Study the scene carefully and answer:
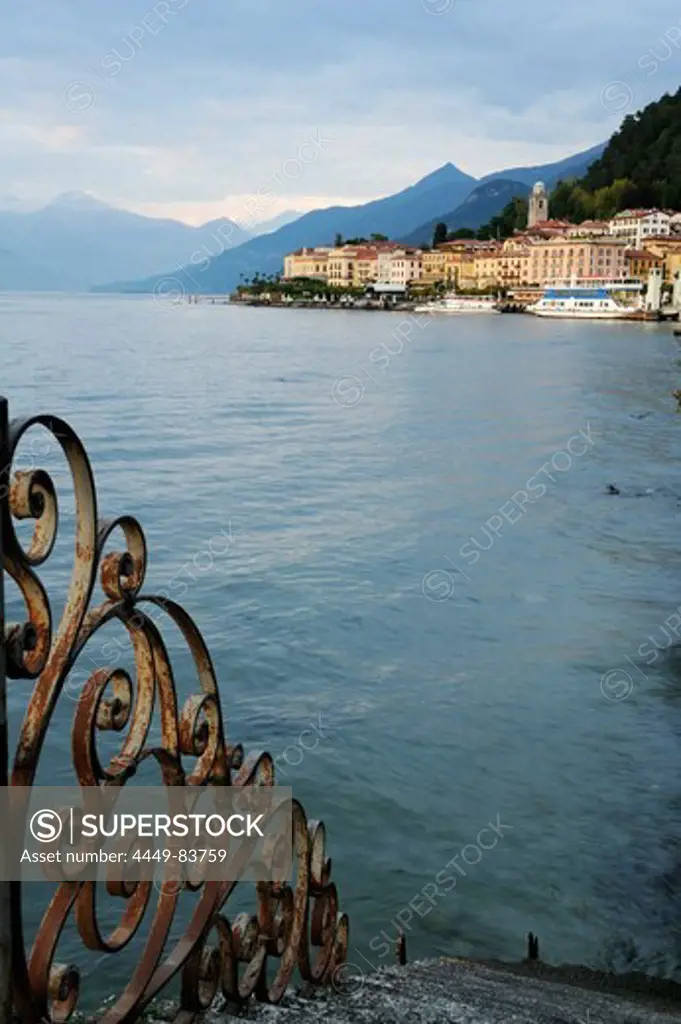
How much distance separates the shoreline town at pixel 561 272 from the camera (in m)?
144

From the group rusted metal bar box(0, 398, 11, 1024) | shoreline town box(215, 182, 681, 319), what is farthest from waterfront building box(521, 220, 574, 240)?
rusted metal bar box(0, 398, 11, 1024)

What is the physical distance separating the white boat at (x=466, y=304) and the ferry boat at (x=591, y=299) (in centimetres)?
712

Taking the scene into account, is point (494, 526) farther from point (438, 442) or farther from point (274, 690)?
point (438, 442)

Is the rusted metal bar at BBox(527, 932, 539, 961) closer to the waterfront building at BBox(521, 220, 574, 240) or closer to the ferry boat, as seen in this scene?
the ferry boat

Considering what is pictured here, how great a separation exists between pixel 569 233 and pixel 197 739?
6634 inches

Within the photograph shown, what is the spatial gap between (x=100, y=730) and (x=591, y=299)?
144604 mm

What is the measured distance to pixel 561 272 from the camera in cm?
16250

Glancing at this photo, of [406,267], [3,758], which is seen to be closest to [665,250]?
[406,267]

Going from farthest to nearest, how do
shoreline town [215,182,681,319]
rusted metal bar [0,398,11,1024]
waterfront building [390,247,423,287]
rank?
waterfront building [390,247,423,287] < shoreline town [215,182,681,319] < rusted metal bar [0,398,11,1024]

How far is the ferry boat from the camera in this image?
138m

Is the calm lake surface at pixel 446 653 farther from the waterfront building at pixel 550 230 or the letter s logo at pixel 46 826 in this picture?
the waterfront building at pixel 550 230

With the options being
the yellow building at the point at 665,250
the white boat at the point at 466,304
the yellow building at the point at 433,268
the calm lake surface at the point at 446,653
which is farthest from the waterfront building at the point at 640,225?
the calm lake surface at the point at 446,653

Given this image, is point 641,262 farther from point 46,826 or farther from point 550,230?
point 46,826

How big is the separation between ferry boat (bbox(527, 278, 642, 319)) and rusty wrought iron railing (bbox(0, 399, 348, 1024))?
139m
